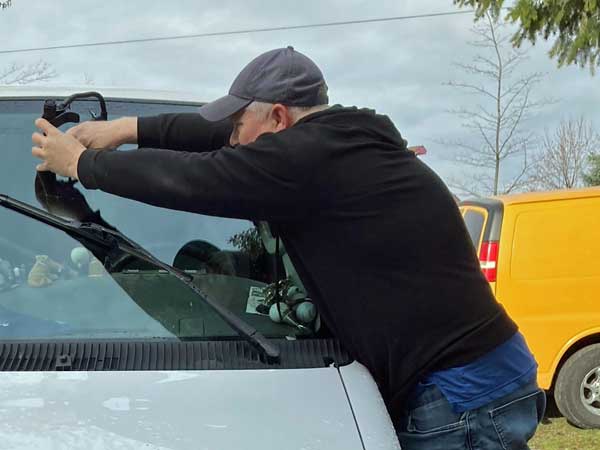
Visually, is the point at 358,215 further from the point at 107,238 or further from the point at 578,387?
the point at 578,387

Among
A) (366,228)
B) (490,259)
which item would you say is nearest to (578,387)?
(490,259)

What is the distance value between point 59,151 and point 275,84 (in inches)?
23.8

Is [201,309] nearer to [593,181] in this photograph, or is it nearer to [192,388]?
[192,388]

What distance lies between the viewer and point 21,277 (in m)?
2.17

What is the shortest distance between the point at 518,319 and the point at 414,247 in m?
4.58

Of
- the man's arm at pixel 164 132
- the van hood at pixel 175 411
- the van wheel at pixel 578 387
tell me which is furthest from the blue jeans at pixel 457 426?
the van wheel at pixel 578 387

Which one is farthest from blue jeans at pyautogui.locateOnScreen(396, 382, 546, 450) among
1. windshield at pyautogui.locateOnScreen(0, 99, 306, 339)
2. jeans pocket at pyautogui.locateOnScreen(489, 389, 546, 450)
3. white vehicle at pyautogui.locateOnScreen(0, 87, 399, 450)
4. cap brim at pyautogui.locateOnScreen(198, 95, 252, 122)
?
cap brim at pyautogui.locateOnScreen(198, 95, 252, 122)

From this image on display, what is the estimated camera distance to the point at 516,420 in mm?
1919

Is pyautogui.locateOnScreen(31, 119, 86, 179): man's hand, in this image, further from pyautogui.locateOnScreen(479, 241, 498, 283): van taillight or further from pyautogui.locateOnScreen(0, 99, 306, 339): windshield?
pyautogui.locateOnScreen(479, 241, 498, 283): van taillight

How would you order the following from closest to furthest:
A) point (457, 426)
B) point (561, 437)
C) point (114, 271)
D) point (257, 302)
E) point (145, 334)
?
1. point (457, 426)
2. point (145, 334)
3. point (114, 271)
4. point (257, 302)
5. point (561, 437)

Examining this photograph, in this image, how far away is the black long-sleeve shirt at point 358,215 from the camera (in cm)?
175

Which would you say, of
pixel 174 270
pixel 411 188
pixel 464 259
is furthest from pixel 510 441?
pixel 174 270

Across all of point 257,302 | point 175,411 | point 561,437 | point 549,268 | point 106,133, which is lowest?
point 561,437

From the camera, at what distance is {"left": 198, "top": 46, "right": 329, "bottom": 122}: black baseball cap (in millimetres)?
1860
